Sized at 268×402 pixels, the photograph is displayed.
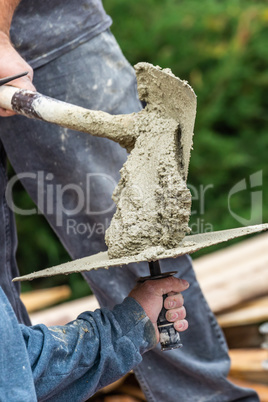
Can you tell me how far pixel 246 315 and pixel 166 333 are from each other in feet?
4.93

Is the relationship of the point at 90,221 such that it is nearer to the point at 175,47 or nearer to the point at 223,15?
the point at 175,47

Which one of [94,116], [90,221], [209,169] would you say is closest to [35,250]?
[209,169]

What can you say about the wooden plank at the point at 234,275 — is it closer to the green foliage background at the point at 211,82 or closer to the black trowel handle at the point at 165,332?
the green foliage background at the point at 211,82

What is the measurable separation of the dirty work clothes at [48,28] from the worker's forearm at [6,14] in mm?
169

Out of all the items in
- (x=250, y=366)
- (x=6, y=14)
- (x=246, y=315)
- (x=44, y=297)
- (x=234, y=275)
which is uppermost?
(x=6, y=14)

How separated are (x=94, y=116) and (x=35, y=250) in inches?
115

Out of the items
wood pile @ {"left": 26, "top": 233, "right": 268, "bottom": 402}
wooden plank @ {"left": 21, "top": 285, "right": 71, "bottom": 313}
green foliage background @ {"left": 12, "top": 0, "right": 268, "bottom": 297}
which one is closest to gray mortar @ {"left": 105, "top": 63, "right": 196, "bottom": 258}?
wood pile @ {"left": 26, "top": 233, "right": 268, "bottom": 402}

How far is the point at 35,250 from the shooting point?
4598mm

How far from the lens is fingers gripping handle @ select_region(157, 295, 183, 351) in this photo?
1.76 m

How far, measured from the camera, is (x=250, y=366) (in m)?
2.83

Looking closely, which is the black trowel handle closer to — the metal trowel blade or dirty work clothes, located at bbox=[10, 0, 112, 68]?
the metal trowel blade

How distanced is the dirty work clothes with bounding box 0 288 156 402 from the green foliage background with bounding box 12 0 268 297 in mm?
2776

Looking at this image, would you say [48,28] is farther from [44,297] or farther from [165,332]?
[44,297]

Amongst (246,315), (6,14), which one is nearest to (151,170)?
(6,14)
